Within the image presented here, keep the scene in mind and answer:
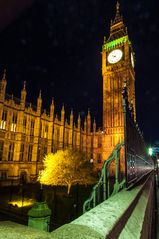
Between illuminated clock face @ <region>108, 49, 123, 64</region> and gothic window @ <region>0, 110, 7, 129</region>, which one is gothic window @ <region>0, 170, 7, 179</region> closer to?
gothic window @ <region>0, 110, 7, 129</region>

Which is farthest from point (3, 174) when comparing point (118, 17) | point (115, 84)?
point (118, 17)

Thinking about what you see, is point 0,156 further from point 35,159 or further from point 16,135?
point 35,159

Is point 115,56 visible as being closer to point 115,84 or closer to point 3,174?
point 115,84

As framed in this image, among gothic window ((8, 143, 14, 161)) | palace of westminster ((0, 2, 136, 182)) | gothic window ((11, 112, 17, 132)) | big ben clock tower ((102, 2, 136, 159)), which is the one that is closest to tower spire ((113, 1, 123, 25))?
palace of westminster ((0, 2, 136, 182))

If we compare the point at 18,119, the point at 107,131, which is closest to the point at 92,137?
the point at 107,131

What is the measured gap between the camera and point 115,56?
58.9m

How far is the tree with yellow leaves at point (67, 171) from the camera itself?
24875 mm

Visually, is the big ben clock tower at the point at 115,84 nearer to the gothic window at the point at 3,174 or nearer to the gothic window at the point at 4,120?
the gothic window at the point at 3,174

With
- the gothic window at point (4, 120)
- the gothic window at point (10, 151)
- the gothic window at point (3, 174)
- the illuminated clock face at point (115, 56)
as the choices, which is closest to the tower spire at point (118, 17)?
the illuminated clock face at point (115, 56)

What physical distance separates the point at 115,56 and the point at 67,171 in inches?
1839

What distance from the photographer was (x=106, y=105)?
2205 inches

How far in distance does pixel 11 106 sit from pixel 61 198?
19.9 metres

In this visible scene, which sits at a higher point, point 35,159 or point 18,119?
point 18,119

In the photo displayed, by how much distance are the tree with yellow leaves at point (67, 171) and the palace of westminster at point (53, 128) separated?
557 cm
